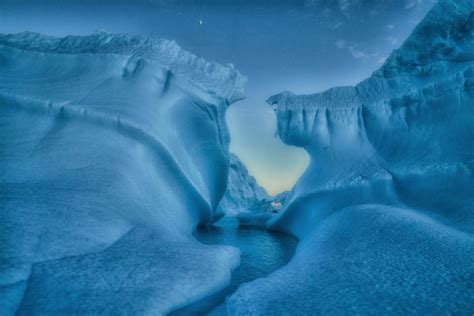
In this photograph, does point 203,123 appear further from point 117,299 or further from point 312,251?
point 117,299

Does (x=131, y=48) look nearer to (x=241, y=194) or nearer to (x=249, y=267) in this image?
(x=249, y=267)

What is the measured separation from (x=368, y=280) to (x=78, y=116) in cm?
244

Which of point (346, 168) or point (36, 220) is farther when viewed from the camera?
point (346, 168)

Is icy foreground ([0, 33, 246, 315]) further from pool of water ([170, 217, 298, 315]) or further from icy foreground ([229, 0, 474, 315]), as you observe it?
icy foreground ([229, 0, 474, 315])

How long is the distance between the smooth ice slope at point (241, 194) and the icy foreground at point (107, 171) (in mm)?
4380

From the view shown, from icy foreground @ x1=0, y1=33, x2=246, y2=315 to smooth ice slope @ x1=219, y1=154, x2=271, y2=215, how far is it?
438cm

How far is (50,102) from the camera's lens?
2.17 metres

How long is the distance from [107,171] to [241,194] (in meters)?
6.96

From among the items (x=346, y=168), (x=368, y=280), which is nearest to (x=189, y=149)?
(x=346, y=168)

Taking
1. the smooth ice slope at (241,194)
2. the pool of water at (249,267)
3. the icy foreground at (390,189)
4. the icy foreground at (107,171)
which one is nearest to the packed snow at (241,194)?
the smooth ice slope at (241,194)

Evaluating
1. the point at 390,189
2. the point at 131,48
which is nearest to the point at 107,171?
the point at 131,48

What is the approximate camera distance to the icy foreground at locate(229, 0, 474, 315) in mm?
1107

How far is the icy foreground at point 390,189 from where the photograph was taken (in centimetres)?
111

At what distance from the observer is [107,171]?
1905 millimetres
